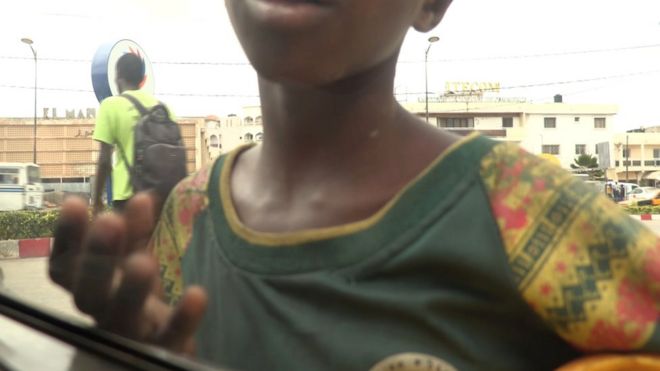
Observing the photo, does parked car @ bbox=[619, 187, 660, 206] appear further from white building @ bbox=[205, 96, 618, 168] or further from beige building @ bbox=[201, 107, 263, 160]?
beige building @ bbox=[201, 107, 263, 160]

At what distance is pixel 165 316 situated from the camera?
27.9 inches

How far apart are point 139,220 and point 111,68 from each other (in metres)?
0.18

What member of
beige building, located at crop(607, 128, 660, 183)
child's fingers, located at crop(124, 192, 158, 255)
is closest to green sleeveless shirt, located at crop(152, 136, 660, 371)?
child's fingers, located at crop(124, 192, 158, 255)

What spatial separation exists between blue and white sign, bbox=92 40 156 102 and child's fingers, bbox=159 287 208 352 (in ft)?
0.80

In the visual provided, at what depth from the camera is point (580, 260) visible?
715 mm

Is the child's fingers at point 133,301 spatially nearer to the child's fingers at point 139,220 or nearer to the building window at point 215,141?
the child's fingers at point 139,220

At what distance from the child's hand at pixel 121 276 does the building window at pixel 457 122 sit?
40 centimetres

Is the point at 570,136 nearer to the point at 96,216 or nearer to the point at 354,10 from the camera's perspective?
the point at 354,10

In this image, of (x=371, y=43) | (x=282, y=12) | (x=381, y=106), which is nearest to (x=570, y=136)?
(x=381, y=106)

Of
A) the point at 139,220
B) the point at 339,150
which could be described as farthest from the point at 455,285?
the point at 139,220

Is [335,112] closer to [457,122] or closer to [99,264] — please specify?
[457,122]

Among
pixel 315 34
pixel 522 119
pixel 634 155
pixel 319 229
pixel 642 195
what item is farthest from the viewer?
pixel 634 155

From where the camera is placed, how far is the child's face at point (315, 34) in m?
0.64

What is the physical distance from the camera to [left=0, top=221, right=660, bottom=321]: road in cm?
74
